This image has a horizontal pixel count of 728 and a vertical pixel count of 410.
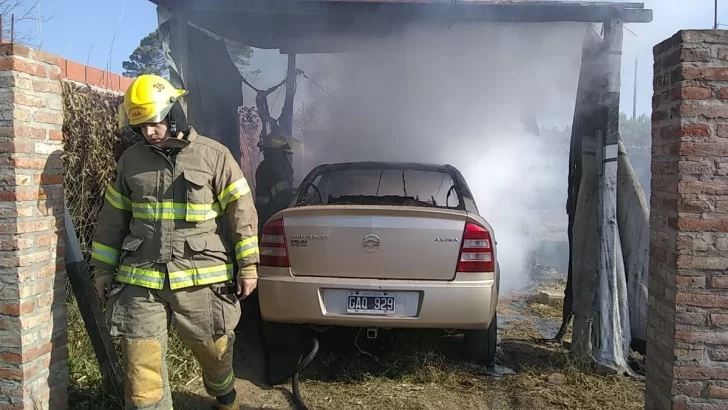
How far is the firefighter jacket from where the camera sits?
3.08m

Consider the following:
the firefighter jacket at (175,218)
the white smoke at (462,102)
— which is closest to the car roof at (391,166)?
the white smoke at (462,102)

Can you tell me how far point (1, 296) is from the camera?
3.03m

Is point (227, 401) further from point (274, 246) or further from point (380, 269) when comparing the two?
point (380, 269)

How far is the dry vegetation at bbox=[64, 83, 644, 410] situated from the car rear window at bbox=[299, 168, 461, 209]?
3.79 ft

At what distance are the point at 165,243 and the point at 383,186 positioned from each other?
2407mm

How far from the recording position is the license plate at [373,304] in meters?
3.79

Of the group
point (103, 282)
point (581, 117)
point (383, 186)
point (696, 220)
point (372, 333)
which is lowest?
point (372, 333)

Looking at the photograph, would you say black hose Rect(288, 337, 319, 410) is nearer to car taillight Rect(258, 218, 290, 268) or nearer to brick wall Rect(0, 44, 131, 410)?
car taillight Rect(258, 218, 290, 268)

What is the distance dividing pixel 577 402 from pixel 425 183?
2.10 metres

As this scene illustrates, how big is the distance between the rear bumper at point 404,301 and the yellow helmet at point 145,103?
4.60 ft

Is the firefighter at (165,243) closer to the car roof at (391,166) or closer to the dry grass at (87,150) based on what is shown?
the dry grass at (87,150)

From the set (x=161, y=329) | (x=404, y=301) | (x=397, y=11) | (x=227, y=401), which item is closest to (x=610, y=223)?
(x=404, y=301)

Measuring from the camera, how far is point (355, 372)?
4301 millimetres

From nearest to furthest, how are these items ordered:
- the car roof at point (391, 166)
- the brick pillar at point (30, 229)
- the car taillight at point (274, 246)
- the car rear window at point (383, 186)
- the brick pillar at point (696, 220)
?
1. the brick pillar at point (696, 220)
2. the brick pillar at point (30, 229)
3. the car taillight at point (274, 246)
4. the car rear window at point (383, 186)
5. the car roof at point (391, 166)
